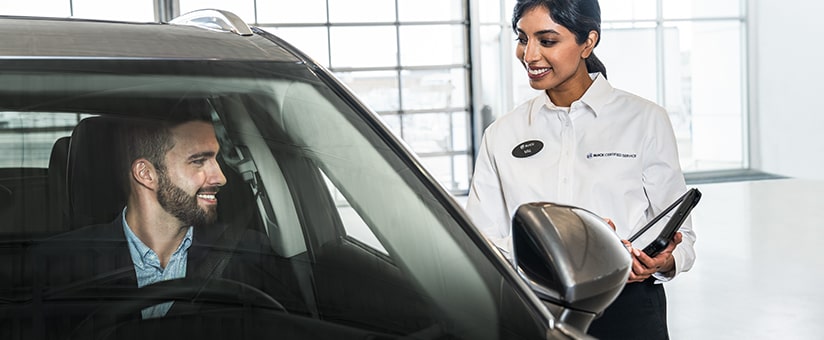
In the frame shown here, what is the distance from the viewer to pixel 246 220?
4.50 ft

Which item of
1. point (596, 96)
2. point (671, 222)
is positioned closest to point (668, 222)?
point (671, 222)

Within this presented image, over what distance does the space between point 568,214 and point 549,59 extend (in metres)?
0.83

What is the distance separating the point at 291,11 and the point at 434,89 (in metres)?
2.07

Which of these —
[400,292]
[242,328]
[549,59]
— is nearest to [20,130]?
[242,328]

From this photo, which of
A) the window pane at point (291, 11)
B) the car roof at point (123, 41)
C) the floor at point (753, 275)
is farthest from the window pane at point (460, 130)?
the car roof at point (123, 41)


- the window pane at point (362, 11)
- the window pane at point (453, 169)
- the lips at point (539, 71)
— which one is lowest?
the window pane at point (453, 169)

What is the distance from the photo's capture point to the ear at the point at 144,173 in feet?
4.41

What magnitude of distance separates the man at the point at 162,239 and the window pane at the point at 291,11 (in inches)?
405

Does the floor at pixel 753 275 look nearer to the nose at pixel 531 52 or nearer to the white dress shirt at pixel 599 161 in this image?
the white dress shirt at pixel 599 161

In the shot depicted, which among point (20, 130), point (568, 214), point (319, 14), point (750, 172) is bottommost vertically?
point (750, 172)

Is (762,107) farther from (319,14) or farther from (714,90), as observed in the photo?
(319,14)

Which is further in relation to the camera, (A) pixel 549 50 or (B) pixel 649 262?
(A) pixel 549 50

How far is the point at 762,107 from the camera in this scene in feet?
47.7

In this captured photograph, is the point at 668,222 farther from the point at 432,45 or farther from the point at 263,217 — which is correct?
the point at 432,45
